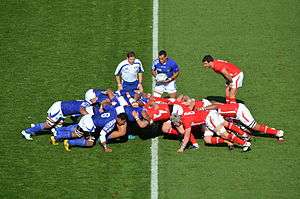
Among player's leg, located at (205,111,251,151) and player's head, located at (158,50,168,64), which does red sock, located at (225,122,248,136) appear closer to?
player's leg, located at (205,111,251,151)

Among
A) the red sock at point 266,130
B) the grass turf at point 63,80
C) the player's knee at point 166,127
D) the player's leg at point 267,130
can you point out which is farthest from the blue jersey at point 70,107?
the red sock at point 266,130

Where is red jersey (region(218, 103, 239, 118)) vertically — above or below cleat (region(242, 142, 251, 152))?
above

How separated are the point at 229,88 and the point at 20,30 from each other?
23.7ft

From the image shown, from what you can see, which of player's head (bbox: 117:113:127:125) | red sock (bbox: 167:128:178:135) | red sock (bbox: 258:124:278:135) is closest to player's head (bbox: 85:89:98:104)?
player's head (bbox: 117:113:127:125)

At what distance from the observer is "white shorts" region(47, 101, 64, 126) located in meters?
15.6

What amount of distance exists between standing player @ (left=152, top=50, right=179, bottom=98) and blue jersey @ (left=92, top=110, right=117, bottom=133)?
2.27 meters

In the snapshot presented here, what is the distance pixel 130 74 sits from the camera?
16781mm

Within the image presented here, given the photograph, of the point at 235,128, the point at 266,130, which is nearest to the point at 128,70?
the point at 235,128

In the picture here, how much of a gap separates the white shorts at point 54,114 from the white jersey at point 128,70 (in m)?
1.94

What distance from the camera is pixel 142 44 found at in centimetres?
1994

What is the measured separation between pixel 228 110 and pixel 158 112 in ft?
5.22

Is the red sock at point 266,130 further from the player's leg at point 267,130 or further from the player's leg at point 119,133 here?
the player's leg at point 119,133

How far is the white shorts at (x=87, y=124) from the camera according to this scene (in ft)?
49.7

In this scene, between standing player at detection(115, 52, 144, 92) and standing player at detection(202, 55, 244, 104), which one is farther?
standing player at detection(115, 52, 144, 92)
